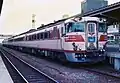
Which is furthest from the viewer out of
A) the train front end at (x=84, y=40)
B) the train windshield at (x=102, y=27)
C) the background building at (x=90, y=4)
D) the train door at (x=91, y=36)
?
the background building at (x=90, y=4)

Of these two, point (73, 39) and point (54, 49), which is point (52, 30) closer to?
point (54, 49)

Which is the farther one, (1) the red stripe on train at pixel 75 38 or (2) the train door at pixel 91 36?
(2) the train door at pixel 91 36

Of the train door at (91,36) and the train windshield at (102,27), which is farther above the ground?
the train windshield at (102,27)

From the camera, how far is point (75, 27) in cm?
1789

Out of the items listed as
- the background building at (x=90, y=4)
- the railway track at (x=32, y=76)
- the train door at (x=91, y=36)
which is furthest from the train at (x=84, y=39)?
the background building at (x=90, y=4)

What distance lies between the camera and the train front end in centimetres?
1756

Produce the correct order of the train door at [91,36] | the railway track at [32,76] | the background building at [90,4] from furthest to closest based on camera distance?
the background building at [90,4] → the train door at [91,36] → the railway track at [32,76]

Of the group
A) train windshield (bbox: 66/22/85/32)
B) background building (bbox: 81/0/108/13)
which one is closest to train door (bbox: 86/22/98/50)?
train windshield (bbox: 66/22/85/32)

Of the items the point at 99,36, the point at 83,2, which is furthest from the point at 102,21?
the point at 83,2

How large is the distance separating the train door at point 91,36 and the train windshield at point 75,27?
38 centimetres

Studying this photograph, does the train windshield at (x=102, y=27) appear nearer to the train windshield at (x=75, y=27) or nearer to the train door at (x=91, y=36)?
the train door at (x=91, y=36)

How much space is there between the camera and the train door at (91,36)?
58.2ft

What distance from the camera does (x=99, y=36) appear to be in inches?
714

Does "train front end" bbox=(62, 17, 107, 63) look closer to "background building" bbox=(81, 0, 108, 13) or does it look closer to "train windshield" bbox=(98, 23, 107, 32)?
"train windshield" bbox=(98, 23, 107, 32)
